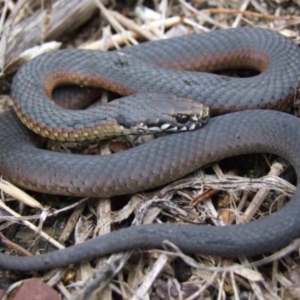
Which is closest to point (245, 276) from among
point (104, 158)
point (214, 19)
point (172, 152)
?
point (172, 152)

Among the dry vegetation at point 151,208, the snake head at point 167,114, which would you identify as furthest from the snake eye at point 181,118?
the dry vegetation at point 151,208

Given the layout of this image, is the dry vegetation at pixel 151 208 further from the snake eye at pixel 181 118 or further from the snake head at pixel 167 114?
the snake eye at pixel 181 118

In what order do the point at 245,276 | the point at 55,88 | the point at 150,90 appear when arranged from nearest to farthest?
the point at 245,276 → the point at 150,90 → the point at 55,88

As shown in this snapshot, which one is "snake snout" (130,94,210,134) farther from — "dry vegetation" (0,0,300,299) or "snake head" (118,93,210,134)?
"dry vegetation" (0,0,300,299)

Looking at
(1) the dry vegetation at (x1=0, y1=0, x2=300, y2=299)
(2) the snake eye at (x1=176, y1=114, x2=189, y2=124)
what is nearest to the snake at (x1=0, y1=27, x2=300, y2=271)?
(2) the snake eye at (x1=176, y1=114, x2=189, y2=124)

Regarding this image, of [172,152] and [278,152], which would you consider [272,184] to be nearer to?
[278,152]

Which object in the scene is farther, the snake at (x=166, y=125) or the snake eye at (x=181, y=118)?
the snake eye at (x=181, y=118)
